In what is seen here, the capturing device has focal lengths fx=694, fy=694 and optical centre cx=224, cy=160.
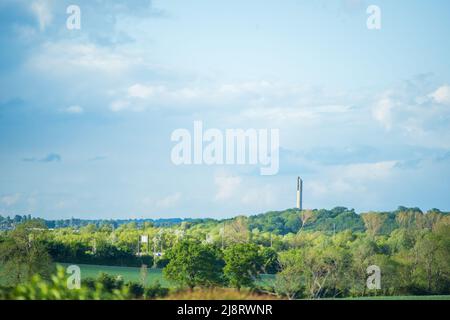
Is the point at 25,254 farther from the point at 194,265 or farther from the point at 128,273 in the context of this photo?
the point at 194,265

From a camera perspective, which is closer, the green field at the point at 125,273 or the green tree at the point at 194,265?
the green field at the point at 125,273

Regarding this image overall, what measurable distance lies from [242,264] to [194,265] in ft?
4.18

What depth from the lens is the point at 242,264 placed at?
1748 cm

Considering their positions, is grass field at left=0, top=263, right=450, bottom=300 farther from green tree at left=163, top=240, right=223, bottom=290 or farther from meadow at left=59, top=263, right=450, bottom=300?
green tree at left=163, top=240, right=223, bottom=290

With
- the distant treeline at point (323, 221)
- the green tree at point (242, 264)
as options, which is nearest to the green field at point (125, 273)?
the green tree at point (242, 264)

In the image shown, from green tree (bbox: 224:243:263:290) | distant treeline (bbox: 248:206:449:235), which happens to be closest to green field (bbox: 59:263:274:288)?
green tree (bbox: 224:243:263:290)

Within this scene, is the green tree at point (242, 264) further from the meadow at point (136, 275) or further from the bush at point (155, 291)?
the bush at point (155, 291)

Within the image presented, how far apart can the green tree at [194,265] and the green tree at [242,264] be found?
245mm

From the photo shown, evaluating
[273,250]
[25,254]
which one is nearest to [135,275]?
[25,254]

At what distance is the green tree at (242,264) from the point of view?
16859 mm

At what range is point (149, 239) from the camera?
65.9 feet
